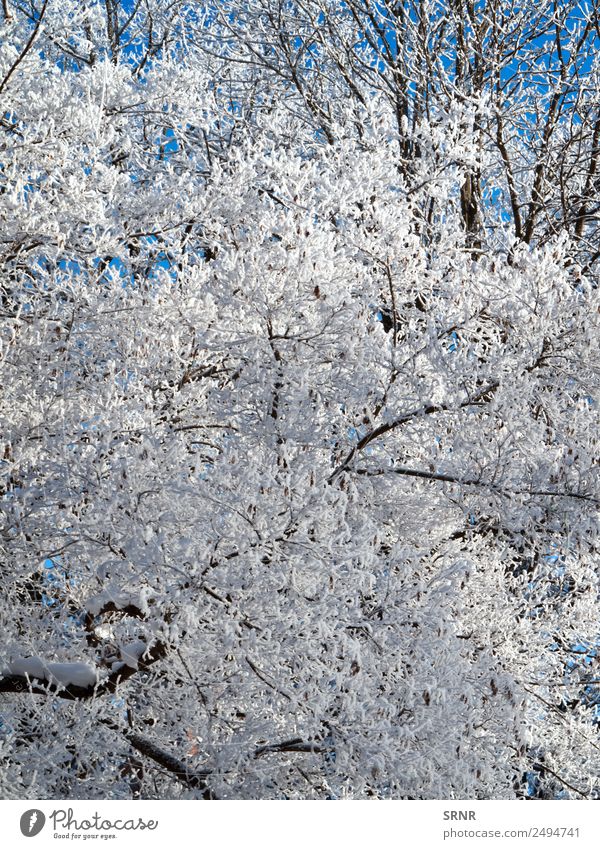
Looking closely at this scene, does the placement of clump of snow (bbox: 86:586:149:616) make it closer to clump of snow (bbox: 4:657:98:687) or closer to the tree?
the tree

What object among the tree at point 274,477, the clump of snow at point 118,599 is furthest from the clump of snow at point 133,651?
Answer: the clump of snow at point 118,599

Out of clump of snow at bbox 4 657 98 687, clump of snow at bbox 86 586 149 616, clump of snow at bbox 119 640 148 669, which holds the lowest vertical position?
clump of snow at bbox 4 657 98 687

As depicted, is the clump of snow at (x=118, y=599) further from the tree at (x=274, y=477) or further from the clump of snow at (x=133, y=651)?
the clump of snow at (x=133, y=651)

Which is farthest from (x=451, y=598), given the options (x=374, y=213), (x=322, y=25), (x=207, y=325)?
(x=322, y=25)

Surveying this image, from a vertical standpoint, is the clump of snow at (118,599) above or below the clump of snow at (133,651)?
above

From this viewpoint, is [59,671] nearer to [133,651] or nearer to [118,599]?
[133,651]

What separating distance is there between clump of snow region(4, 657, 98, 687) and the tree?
12 mm

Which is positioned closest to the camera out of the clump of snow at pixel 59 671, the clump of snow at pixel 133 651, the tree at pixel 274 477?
the tree at pixel 274 477

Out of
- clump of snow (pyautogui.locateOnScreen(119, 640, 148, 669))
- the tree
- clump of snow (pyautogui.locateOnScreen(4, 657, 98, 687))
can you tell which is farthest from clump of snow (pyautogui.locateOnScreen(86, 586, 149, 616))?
clump of snow (pyautogui.locateOnScreen(4, 657, 98, 687))

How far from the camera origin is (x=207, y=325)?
3596 mm

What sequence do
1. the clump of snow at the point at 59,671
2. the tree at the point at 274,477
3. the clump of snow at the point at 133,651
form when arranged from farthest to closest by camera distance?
the clump of snow at the point at 59,671, the clump of snow at the point at 133,651, the tree at the point at 274,477

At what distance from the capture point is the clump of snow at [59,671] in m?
3.46

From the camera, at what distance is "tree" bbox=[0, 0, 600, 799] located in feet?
9.68

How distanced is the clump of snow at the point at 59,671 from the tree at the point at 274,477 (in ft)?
0.04
